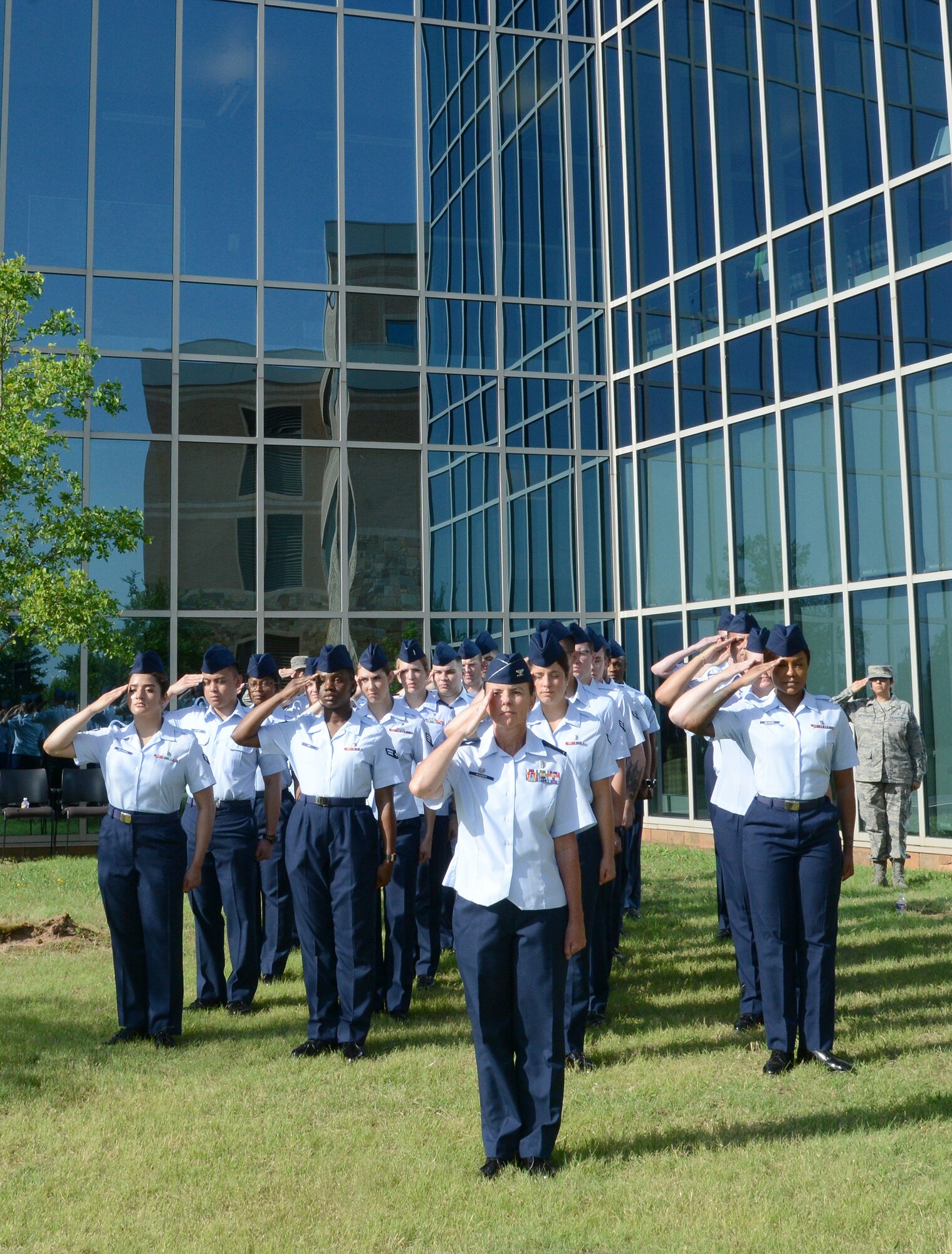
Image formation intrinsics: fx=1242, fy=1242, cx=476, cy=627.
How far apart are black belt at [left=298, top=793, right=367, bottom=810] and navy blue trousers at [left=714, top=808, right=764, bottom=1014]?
208 centimetres

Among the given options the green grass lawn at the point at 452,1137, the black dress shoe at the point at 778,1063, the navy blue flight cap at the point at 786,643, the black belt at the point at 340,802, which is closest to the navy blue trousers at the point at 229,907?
the green grass lawn at the point at 452,1137

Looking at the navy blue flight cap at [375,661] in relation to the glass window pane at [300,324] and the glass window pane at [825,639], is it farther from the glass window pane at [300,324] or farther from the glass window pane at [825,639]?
the glass window pane at [300,324]

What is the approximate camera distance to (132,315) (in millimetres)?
17109

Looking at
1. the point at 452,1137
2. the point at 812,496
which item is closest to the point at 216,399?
the point at 812,496

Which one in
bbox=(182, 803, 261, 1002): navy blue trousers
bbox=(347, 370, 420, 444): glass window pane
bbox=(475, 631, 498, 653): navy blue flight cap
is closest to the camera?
bbox=(182, 803, 261, 1002): navy blue trousers

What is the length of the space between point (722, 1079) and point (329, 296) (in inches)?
555

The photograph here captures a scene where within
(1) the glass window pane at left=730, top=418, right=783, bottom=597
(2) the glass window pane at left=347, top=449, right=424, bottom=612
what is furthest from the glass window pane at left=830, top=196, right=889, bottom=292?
(2) the glass window pane at left=347, top=449, right=424, bottom=612

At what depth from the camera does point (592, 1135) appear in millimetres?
5164

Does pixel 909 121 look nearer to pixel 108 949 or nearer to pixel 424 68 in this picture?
pixel 424 68

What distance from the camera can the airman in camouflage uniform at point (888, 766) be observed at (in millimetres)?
11469

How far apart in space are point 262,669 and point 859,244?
948 cm

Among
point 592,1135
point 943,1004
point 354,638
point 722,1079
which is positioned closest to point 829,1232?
point 592,1135

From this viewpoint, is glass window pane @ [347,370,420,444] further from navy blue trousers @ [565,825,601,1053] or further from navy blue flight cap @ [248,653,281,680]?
navy blue trousers @ [565,825,601,1053]

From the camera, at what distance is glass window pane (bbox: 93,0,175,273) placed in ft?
56.4
